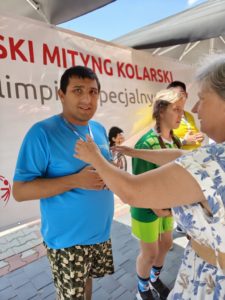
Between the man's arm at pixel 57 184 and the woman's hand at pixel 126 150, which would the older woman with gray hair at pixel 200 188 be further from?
the woman's hand at pixel 126 150

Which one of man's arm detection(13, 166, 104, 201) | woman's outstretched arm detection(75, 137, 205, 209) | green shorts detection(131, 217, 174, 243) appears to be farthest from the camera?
green shorts detection(131, 217, 174, 243)

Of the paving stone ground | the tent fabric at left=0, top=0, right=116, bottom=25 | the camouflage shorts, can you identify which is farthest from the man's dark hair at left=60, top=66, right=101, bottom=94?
the paving stone ground

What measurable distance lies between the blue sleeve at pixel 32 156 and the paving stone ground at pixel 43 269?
737 mm

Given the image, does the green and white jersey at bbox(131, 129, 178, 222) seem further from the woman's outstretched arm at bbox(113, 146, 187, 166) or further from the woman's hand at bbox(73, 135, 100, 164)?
the woman's hand at bbox(73, 135, 100, 164)

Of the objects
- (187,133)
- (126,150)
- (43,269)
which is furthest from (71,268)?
(187,133)

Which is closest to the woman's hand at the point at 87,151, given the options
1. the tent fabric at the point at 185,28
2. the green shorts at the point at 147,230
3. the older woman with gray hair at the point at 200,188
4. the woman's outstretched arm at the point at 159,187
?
the older woman with gray hair at the point at 200,188

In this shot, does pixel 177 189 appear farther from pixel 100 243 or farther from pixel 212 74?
pixel 100 243

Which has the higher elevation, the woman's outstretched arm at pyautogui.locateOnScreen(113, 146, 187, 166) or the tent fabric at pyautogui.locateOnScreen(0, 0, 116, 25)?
the tent fabric at pyautogui.locateOnScreen(0, 0, 116, 25)

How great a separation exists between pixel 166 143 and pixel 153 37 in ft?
3.07

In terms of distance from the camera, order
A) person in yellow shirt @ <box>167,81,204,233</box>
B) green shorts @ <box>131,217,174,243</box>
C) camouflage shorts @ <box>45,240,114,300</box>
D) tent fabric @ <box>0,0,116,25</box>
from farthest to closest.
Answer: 1. person in yellow shirt @ <box>167,81,204,233</box>
2. green shorts @ <box>131,217,174,243</box>
3. tent fabric @ <box>0,0,116,25</box>
4. camouflage shorts @ <box>45,240,114,300</box>

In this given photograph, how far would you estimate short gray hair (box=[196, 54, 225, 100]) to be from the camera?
80 centimetres

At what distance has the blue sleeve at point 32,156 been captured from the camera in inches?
46.4

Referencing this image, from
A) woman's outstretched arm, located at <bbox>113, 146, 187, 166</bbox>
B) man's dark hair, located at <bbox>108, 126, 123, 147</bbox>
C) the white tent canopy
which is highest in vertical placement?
the white tent canopy

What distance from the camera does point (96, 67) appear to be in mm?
1880
